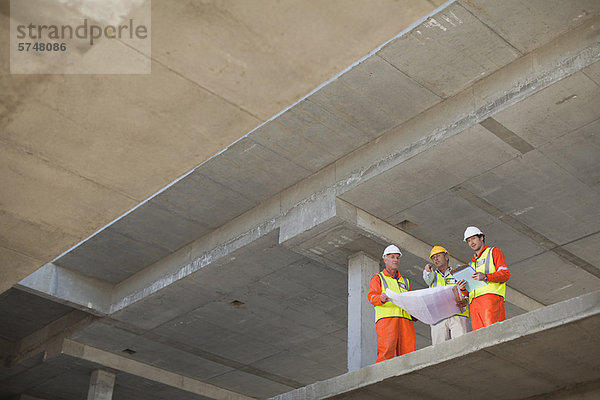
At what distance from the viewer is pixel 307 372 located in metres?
20.1

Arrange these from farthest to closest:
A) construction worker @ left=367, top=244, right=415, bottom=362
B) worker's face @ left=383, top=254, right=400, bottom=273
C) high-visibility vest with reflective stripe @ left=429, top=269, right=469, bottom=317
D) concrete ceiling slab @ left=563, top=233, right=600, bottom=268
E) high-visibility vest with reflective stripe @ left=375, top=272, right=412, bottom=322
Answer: concrete ceiling slab @ left=563, top=233, right=600, bottom=268
worker's face @ left=383, top=254, right=400, bottom=273
high-visibility vest with reflective stripe @ left=375, top=272, right=412, bottom=322
construction worker @ left=367, top=244, right=415, bottom=362
high-visibility vest with reflective stripe @ left=429, top=269, right=469, bottom=317

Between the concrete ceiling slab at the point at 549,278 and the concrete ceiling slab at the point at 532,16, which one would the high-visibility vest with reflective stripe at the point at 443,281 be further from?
the concrete ceiling slab at the point at 549,278

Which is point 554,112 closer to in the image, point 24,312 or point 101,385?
point 101,385

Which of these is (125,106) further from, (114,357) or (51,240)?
(114,357)

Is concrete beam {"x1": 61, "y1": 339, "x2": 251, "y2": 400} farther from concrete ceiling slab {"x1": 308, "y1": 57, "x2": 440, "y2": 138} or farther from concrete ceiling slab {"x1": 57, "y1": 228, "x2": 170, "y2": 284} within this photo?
concrete ceiling slab {"x1": 308, "y1": 57, "x2": 440, "y2": 138}

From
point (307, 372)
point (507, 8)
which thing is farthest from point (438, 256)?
point (307, 372)

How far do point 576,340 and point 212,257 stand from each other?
7.77 m

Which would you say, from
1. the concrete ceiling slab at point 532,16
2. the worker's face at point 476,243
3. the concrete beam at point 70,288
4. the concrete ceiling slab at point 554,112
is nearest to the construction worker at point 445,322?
the worker's face at point 476,243

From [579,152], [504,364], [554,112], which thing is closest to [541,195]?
[579,152]

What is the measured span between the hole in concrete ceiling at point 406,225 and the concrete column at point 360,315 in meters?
0.75

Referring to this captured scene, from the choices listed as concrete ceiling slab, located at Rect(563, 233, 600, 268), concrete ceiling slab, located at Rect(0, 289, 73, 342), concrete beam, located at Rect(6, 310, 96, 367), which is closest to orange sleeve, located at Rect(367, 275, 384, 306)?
concrete ceiling slab, located at Rect(563, 233, 600, 268)

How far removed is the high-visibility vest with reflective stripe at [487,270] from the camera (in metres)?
9.65

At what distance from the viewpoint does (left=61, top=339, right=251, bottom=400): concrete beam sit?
18231 mm

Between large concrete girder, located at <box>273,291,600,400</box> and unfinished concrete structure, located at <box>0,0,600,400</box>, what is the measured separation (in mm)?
35
